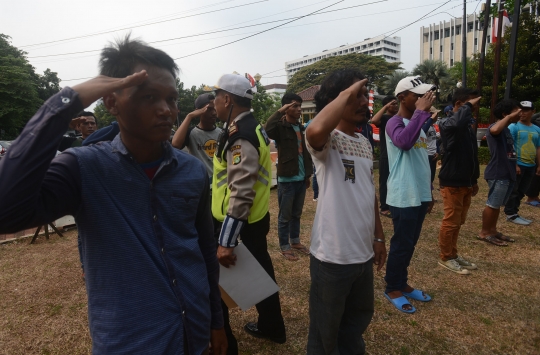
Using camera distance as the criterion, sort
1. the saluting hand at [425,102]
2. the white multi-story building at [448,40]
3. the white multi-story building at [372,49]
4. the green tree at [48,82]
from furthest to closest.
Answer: the white multi-story building at [372,49], the white multi-story building at [448,40], the green tree at [48,82], the saluting hand at [425,102]

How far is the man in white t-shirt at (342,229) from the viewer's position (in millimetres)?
1941

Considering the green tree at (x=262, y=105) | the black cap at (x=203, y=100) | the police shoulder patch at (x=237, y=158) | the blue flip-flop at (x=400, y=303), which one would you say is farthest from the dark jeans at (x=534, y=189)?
the green tree at (x=262, y=105)

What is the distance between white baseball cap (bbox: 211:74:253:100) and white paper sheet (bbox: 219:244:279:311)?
3.45 feet

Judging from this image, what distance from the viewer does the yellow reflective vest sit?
232 centimetres

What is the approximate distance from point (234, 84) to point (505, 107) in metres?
4.23

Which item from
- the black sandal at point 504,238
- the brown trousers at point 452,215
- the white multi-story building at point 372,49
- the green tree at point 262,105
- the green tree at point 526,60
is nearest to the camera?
the brown trousers at point 452,215

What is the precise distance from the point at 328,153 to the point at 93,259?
1.30 metres

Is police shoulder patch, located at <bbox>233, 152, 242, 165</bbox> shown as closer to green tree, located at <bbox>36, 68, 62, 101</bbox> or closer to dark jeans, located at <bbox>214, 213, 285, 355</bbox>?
dark jeans, located at <bbox>214, 213, 285, 355</bbox>

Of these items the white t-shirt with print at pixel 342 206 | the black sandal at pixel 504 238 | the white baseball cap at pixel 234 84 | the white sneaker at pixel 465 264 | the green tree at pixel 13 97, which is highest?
the green tree at pixel 13 97

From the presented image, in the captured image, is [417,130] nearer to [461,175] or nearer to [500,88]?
[461,175]

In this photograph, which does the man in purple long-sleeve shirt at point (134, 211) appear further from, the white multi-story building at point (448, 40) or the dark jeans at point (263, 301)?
the white multi-story building at point (448, 40)

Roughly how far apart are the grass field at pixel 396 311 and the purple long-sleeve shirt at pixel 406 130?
1.54m

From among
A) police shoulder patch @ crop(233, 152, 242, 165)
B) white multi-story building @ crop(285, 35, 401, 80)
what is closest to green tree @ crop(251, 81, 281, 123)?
→ police shoulder patch @ crop(233, 152, 242, 165)

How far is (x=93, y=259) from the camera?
113 cm
